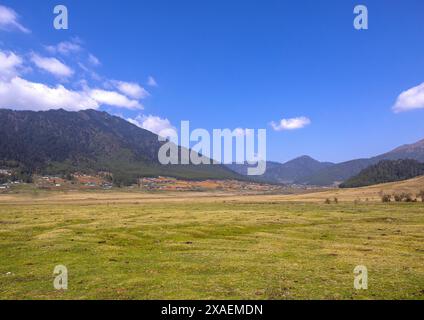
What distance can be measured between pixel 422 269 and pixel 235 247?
827 inches

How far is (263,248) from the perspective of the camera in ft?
156

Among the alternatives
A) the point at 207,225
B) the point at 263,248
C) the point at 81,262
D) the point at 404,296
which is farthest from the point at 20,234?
the point at 404,296

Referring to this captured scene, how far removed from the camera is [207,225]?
75000 mm

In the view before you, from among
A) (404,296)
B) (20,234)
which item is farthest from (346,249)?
(20,234)

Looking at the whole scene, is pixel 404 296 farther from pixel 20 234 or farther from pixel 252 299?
pixel 20 234

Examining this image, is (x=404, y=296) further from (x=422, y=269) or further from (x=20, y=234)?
(x=20, y=234)

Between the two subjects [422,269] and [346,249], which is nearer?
[422,269]
